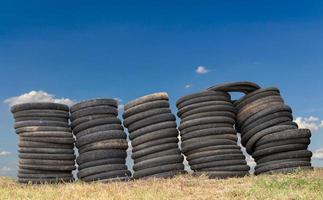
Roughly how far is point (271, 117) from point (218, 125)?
4.22 feet

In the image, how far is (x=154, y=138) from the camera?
1209 cm

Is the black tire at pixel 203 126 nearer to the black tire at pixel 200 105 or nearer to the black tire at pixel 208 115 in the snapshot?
the black tire at pixel 208 115

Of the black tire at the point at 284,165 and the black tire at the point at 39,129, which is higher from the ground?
the black tire at the point at 39,129

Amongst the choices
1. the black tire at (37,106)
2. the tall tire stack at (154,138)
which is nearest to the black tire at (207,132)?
the tall tire stack at (154,138)

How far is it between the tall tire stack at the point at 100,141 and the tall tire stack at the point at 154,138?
0.33 m

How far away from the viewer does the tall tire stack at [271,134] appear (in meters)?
12.4

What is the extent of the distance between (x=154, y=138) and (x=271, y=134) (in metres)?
2.66

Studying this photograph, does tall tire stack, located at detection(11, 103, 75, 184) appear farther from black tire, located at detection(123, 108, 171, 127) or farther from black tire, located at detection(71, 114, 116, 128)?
black tire, located at detection(123, 108, 171, 127)

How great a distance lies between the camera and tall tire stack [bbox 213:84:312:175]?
12.4 meters

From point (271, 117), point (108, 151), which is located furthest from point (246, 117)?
point (108, 151)

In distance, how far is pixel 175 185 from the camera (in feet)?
33.0

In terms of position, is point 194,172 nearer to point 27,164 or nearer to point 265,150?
point 265,150

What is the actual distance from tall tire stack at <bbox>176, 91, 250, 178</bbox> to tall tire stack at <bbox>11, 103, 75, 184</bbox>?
276 centimetres

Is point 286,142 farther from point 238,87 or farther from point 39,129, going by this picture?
point 39,129
